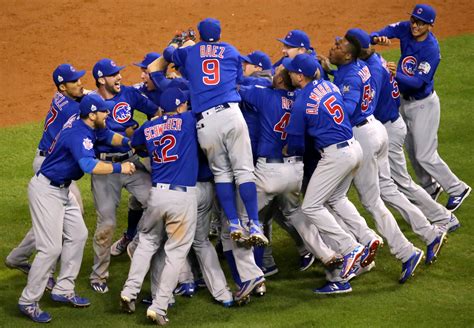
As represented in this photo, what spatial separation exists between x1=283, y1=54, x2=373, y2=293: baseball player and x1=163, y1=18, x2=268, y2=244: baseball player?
0.47m

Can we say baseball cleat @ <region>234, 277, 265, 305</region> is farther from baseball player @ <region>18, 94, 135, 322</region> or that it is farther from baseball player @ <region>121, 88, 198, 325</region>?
baseball player @ <region>18, 94, 135, 322</region>

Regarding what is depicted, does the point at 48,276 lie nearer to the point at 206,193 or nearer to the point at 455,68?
the point at 206,193

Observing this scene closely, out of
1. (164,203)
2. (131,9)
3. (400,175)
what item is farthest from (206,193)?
(131,9)

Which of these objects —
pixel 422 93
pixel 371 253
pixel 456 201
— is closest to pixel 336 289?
pixel 371 253

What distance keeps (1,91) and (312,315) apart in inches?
320

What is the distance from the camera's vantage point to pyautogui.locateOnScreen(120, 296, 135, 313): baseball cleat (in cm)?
872

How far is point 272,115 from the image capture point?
30.0 ft

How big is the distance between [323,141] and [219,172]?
0.97 metres

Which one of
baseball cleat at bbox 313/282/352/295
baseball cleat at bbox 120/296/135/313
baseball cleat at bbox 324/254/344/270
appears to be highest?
baseball cleat at bbox 324/254/344/270

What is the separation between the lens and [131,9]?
18156 mm

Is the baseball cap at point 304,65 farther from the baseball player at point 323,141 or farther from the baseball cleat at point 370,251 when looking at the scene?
the baseball cleat at point 370,251

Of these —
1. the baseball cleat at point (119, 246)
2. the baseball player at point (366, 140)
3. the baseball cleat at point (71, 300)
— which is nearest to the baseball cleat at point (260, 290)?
the baseball player at point (366, 140)

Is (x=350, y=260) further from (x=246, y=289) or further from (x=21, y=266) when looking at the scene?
(x=21, y=266)

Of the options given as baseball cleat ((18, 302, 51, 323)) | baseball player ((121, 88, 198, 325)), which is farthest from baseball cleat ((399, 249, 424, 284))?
baseball cleat ((18, 302, 51, 323))
